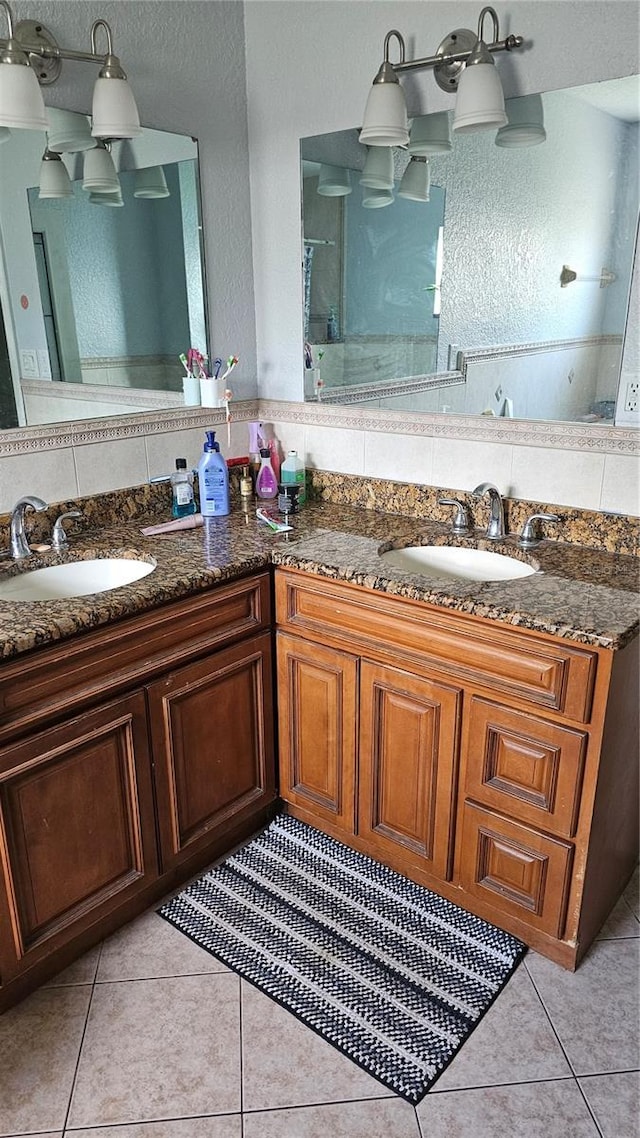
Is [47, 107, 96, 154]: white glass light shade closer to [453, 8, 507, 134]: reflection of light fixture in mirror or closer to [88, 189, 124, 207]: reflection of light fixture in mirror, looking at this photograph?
[88, 189, 124, 207]: reflection of light fixture in mirror

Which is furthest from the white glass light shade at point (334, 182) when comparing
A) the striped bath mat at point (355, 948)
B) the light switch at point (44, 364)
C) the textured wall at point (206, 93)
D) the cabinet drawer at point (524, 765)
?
the striped bath mat at point (355, 948)

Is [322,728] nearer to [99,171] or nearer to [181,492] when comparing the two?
[181,492]

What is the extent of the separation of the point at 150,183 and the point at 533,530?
1455mm

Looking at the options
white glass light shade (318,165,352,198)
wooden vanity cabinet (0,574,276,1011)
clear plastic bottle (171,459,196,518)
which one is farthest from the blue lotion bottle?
white glass light shade (318,165,352,198)

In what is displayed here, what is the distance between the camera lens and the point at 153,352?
221 cm

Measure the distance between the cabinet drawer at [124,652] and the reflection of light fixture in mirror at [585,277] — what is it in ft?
3.44

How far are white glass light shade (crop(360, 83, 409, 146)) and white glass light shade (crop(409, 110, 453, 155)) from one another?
69 millimetres

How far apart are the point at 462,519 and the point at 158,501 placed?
92 cm

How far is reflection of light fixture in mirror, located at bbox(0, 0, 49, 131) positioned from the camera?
1585 mm

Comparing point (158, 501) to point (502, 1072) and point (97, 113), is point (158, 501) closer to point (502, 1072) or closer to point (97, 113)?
point (97, 113)

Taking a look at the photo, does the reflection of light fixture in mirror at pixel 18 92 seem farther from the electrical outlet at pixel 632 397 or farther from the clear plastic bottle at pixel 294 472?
the electrical outlet at pixel 632 397

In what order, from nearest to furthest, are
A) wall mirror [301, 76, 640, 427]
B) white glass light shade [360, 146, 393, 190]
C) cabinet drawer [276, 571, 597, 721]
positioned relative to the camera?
cabinet drawer [276, 571, 597, 721], wall mirror [301, 76, 640, 427], white glass light shade [360, 146, 393, 190]

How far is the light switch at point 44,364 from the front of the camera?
1.91 m

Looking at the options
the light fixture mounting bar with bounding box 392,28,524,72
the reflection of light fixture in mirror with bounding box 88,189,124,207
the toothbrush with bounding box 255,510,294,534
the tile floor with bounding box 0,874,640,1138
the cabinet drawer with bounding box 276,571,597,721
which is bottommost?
the tile floor with bounding box 0,874,640,1138
